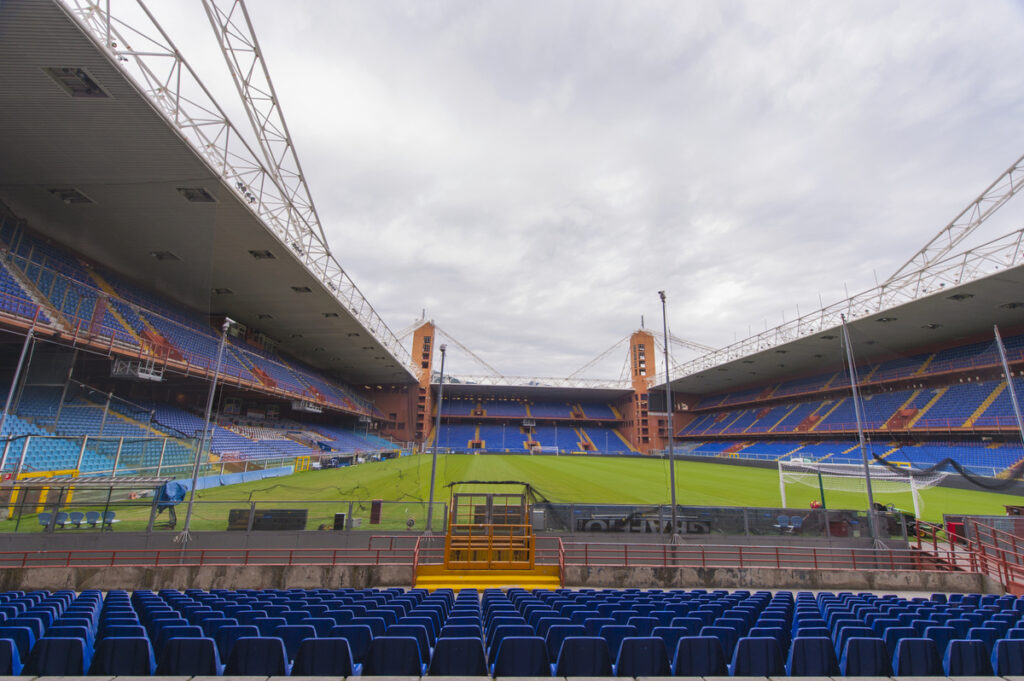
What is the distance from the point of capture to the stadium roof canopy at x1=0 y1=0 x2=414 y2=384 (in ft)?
42.1

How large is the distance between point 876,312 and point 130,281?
2091 inches

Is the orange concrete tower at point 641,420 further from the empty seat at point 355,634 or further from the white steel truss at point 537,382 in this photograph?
the empty seat at point 355,634

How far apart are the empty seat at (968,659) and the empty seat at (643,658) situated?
2.81m

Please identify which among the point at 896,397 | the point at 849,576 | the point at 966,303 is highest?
the point at 966,303

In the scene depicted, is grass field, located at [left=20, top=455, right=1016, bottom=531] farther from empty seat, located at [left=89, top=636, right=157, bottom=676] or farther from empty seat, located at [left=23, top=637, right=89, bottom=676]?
empty seat, located at [left=89, top=636, right=157, bottom=676]

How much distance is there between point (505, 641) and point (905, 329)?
4737 cm

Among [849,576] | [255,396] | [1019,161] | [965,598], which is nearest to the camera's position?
[965,598]

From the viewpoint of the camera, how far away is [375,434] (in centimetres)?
6556

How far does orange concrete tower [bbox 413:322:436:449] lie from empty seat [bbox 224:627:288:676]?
2334 inches

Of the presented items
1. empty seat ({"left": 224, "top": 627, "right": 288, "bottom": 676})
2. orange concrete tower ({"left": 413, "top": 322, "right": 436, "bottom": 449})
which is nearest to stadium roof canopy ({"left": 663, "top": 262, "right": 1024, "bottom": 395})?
empty seat ({"left": 224, "top": 627, "right": 288, "bottom": 676})

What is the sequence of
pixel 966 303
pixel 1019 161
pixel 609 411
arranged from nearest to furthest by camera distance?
pixel 1019 161
pixel 966 303
pixel 609 411

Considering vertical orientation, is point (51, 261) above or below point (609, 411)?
below

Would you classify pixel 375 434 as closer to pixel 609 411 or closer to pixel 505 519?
pixel 609 411

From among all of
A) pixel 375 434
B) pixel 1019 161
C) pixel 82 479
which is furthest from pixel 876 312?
pixel 375 434
